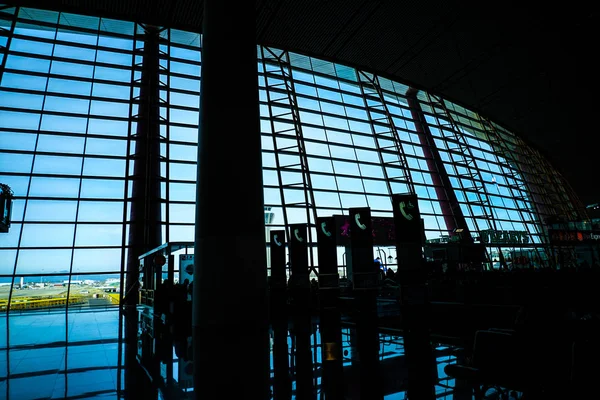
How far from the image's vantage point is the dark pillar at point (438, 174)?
971 inches

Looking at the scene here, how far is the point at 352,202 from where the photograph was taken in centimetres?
2091

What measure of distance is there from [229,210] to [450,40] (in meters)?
23.5

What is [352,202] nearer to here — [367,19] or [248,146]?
[367,19]

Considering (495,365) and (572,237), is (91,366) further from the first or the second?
(572,237)

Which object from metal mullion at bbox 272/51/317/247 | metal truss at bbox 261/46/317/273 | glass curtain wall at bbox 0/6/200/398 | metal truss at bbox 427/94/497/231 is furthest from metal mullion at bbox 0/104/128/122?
metal truss at bbox 427/94/497/231

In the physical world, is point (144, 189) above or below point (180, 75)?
below

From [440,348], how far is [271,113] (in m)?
16.9

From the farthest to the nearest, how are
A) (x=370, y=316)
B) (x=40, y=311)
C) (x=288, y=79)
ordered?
1. (x=288, y=79)
2. (x=40, y=311)
3. (x=370, y=316)

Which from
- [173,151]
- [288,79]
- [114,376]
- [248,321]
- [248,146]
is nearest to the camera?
[114,376]

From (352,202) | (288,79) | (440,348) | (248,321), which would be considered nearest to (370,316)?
(440,348)

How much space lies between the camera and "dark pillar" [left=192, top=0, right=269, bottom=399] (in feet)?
17.0

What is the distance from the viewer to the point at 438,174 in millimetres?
25672

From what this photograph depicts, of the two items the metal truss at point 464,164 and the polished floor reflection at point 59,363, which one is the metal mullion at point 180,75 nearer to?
the polished floor reflection at point 59,363

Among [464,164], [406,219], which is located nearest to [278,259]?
[406,219]
